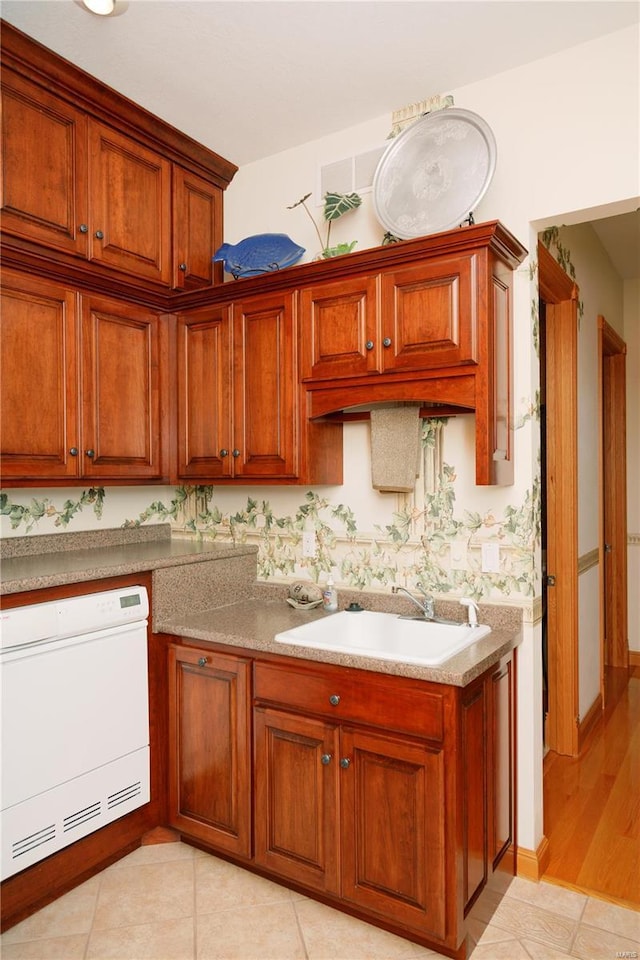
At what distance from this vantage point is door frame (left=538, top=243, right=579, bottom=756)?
10.3 feet

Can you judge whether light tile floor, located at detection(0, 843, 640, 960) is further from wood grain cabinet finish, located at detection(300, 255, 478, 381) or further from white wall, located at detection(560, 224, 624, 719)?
wood grain cabinet finish, located at detection(300, 255, 478, 381)

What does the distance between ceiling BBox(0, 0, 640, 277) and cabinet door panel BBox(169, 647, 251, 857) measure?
7.04 ft

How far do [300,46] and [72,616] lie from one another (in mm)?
2109

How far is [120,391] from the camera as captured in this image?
263 centimetres

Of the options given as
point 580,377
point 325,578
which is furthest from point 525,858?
point 580,377

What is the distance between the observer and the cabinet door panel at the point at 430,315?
6.73ft

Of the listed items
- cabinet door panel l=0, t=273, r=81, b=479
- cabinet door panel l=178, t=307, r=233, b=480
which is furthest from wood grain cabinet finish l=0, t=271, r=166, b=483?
cabinet door panel l=178, t=307, r=233, b=480

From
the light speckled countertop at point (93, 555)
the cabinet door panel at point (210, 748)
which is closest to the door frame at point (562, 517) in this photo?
the light speckled countertop at point (93, 555)

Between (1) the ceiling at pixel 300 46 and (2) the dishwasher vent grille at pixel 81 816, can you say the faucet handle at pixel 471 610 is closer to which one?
(2) the dishwasher vent grille at pixel 81 816

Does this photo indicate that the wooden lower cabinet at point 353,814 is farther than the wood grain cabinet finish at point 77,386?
No

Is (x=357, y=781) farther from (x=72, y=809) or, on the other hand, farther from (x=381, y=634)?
(x=72, y=809)

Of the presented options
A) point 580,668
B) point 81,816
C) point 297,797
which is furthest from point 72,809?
point 580,668

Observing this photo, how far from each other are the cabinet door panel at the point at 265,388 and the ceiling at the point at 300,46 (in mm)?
786

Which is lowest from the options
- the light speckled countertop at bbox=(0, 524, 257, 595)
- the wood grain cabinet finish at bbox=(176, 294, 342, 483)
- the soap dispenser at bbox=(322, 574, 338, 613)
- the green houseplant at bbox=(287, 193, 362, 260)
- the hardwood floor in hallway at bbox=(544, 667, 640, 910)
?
the hardwood floor in hallway at bbox=(544, 667, 640, 910)
